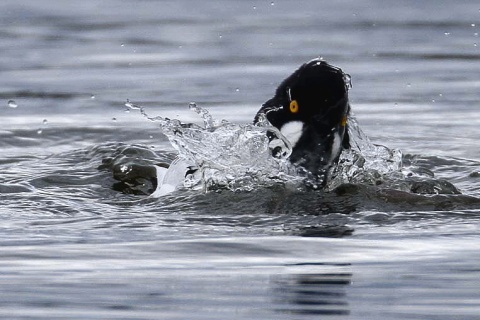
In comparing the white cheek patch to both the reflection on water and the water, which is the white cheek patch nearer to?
the water

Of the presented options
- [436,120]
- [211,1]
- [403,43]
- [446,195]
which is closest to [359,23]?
[403,43]

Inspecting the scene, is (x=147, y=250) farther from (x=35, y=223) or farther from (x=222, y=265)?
(x=35, y=223)

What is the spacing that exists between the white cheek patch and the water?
0.31 metres

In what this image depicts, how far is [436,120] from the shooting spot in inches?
438

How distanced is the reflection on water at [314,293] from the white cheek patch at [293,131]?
1.95 m

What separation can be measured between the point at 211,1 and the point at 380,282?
36.6 ft

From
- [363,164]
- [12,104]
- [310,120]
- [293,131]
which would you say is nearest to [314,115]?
[310,120]

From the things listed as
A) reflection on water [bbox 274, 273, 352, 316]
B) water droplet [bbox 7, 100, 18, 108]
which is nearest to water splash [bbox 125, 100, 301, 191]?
reflection on water [bbox 274, 273, 352, 316]

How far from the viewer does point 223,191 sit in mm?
7973

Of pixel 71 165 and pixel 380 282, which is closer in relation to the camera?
pixel 380 282

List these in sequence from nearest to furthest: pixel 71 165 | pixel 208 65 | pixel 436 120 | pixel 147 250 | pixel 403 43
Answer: pixel 147 250 < pixel 71 165 < pixel 436 120 < pixel 208 65 < pixel 403 43

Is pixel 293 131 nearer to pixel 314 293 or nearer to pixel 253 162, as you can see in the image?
pixel 253 162

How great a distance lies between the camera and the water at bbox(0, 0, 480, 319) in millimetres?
5844

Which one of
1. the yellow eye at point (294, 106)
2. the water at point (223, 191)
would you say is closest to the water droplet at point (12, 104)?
the water at point (223, 191)
